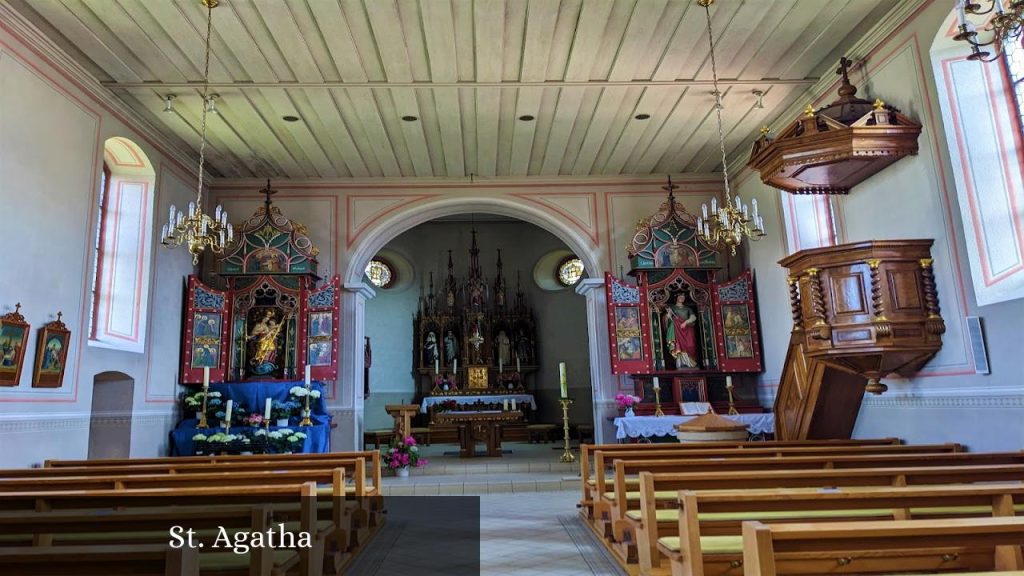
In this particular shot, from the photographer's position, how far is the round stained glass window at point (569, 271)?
16406 millimetres

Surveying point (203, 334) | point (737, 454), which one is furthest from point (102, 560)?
point (203, 334)

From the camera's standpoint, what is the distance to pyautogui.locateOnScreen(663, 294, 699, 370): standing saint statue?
1034cm

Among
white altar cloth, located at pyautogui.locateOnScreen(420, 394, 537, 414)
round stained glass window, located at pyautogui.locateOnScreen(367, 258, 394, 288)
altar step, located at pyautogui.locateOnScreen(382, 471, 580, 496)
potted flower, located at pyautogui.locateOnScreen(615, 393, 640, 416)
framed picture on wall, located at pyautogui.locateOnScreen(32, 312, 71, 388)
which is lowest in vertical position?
altar step, located at pyautogui.locateOnScreen(382, 471, 580, 496)

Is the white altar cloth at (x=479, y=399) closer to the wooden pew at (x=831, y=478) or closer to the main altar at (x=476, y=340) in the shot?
the main altar at (x=476, y=340)

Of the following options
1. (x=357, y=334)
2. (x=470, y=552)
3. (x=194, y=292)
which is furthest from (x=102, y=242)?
(x=470, y=552)

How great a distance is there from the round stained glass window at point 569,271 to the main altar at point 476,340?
110 cm

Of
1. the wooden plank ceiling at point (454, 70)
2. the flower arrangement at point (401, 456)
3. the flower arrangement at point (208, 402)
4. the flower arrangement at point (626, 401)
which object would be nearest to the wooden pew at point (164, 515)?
the wooden plank ceiling at point (454, 70)

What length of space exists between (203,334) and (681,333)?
740 centimetres

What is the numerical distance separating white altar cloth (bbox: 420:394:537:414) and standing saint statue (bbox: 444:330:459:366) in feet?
5.77

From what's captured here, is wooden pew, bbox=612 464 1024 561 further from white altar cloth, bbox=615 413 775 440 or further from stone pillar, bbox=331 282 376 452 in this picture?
stone pillar, bbox=331 282 376 452

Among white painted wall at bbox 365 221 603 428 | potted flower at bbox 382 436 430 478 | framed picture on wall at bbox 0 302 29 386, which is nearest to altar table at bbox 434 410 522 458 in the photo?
potted flower at bbox 382 436 430 478

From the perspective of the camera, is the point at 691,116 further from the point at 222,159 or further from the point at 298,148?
the point at 222,159

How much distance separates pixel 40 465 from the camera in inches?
250

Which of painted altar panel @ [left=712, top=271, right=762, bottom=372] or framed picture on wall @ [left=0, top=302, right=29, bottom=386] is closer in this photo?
framed picture on wall @ [left=0, top=302, right=29, bottom=386]
